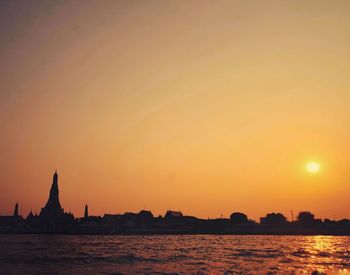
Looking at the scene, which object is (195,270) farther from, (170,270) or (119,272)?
(119,272)

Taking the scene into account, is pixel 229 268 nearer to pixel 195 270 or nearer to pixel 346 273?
pixel 195 270

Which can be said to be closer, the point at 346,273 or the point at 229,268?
the point at 346,273

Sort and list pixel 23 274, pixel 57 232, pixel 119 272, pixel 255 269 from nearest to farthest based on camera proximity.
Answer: pixel 23 274, pixel 119 272, pixel 255 269, pixel 57 232

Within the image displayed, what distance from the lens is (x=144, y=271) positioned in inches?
1671

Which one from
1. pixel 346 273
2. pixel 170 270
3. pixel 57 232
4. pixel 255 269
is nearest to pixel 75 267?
pixel 170 270

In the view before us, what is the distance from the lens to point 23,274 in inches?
1510

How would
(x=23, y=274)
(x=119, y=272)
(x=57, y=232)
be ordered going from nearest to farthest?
1. (x=23, y=274)
2. (x=119, y=272)
3. (x=57, y=232)

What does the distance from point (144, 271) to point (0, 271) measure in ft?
50.5

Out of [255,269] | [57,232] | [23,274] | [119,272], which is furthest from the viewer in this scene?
[57,232]

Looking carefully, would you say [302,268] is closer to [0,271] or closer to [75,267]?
[75,267]

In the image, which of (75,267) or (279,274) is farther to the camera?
(75,267)

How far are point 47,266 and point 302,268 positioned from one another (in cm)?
3208

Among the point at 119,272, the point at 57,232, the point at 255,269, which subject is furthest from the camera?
the point at 57,232

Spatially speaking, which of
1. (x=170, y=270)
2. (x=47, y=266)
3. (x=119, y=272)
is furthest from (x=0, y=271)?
(x=170, y=270)
